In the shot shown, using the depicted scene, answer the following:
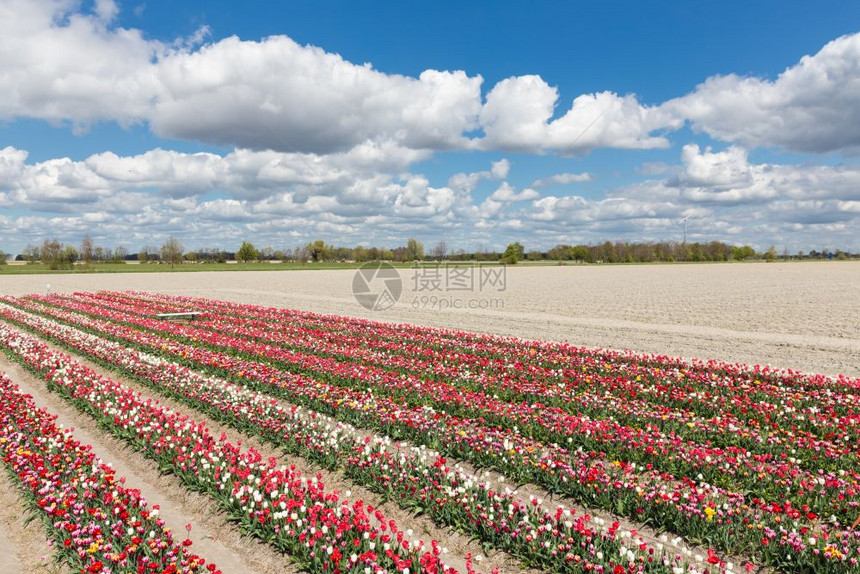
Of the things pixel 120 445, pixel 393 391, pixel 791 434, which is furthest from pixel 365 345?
pixel 791 434

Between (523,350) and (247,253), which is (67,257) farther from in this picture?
(523,350)

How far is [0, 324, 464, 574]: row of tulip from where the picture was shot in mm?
5371

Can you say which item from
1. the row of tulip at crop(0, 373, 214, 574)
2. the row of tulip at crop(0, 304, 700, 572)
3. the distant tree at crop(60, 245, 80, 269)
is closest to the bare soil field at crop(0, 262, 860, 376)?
the row of tulip at crop(0, 304, 700, 572)

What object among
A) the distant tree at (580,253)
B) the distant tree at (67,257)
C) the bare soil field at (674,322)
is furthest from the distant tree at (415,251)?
the distant tree at (580,253)

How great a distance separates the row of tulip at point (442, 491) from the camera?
212 inches

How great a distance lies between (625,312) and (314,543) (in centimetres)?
2777

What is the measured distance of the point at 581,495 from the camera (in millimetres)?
6906

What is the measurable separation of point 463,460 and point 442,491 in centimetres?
153

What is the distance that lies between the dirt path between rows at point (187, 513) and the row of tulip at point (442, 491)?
1739 mm

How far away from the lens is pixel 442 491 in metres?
6.76

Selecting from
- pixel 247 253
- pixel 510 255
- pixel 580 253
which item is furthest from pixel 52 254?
pixel 580 253

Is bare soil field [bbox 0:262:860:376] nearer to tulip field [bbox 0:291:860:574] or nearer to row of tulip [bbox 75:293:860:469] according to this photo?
tulip field [bbox 0:291:860:574]

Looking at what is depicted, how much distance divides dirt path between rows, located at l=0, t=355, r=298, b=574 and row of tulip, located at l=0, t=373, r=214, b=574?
230 mm

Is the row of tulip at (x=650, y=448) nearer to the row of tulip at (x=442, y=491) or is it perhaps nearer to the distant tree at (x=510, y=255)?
the row of tulip at (x=442, y=491)
